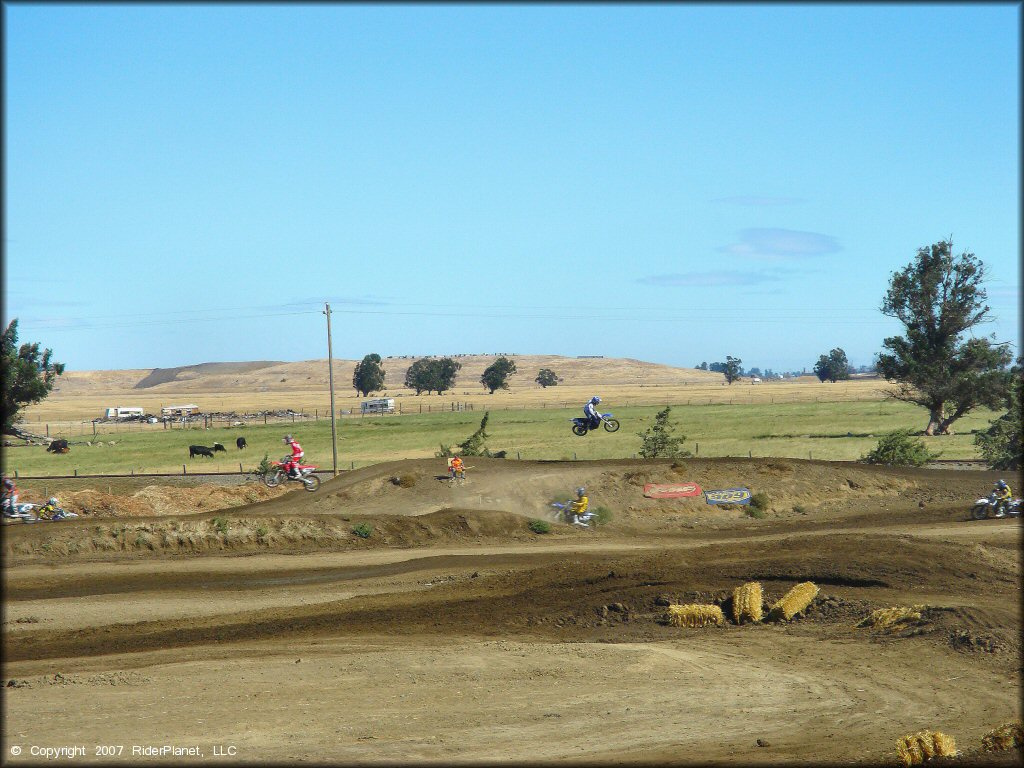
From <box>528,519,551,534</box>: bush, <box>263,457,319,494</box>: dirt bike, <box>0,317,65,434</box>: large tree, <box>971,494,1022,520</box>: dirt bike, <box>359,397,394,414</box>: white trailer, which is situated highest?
<box>0,317,65,434</box>: large tree

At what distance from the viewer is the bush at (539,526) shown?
43219 mm

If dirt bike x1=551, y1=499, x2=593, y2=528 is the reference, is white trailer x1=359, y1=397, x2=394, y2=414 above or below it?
above

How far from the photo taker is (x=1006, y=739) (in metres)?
14.4

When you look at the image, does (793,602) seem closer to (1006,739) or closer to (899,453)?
(1006,739)

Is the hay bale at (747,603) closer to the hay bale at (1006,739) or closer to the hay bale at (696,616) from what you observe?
the hay bale at (696,616)

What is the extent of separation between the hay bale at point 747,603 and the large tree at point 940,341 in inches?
2428

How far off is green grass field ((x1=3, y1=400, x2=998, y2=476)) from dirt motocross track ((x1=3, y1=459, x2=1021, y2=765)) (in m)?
28.1

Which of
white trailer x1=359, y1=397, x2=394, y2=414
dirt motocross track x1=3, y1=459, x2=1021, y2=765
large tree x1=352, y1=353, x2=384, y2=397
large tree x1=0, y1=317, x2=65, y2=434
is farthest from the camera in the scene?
large tree x1=352, y1=353, x2=384, y2=397

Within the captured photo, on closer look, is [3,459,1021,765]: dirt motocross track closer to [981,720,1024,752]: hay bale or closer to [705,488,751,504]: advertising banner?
[981,720,1024,752]: hay bale

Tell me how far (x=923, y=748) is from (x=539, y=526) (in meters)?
29.3

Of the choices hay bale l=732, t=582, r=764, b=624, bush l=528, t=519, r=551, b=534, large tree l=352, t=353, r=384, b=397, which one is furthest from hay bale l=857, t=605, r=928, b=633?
large tree l=352, t=353, r=384, b=397

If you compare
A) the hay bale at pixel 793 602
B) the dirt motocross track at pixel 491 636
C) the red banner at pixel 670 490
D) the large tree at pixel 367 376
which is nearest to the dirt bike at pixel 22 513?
the dirt motocross track at pixel 491 636

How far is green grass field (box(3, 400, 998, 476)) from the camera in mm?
73625

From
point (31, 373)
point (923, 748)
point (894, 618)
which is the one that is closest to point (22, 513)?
point (31, 373)
